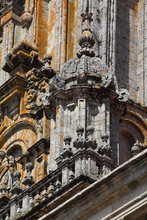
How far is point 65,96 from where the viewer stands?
31.5 m

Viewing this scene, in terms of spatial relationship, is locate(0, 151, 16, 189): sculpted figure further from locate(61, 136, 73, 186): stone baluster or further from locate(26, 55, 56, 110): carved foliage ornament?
locate(61, 136, 73, 186): stone baluster

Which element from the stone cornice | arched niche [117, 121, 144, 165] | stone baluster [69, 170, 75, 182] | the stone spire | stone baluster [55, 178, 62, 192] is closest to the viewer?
stone baluster [69, 170, 75, 182]

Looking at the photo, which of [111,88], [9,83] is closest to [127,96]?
[111,88]

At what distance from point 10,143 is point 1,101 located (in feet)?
4.52

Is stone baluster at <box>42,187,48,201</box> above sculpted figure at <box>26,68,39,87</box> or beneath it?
beneath

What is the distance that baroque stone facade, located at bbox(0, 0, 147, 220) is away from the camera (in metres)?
29.1

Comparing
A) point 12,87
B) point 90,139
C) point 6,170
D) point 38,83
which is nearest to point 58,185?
point 90,139

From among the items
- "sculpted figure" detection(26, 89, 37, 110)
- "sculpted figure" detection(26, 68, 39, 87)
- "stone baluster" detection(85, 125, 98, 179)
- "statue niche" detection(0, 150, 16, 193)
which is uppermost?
"sculpted figure" detection(26, 68, 39, 87)

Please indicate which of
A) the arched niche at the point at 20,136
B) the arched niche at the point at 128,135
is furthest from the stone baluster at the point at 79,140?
the arched niche at the point at 20,136

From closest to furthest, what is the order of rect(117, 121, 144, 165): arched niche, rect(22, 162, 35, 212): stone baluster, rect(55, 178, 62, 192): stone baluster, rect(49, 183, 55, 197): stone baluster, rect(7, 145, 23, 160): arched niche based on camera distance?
rect(49, 183, 55, 197): stone baluster
rect(55, 178, 62, 192): stone baluster
rect(22, 162, 35, 212): stone baluster
rect(117, 121, 144, 165): arched niche
rect(7, 145, 23, 160): arched niche

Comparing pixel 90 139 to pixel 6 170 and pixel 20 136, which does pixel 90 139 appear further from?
pixel 20 136

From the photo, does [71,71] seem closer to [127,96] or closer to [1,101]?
[127,96]

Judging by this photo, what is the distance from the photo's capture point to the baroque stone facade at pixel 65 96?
95.5 ft

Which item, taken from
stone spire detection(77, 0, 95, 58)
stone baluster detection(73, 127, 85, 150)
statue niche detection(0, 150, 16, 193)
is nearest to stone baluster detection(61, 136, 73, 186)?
stone baluster detection(73, 127, 85, 150)
